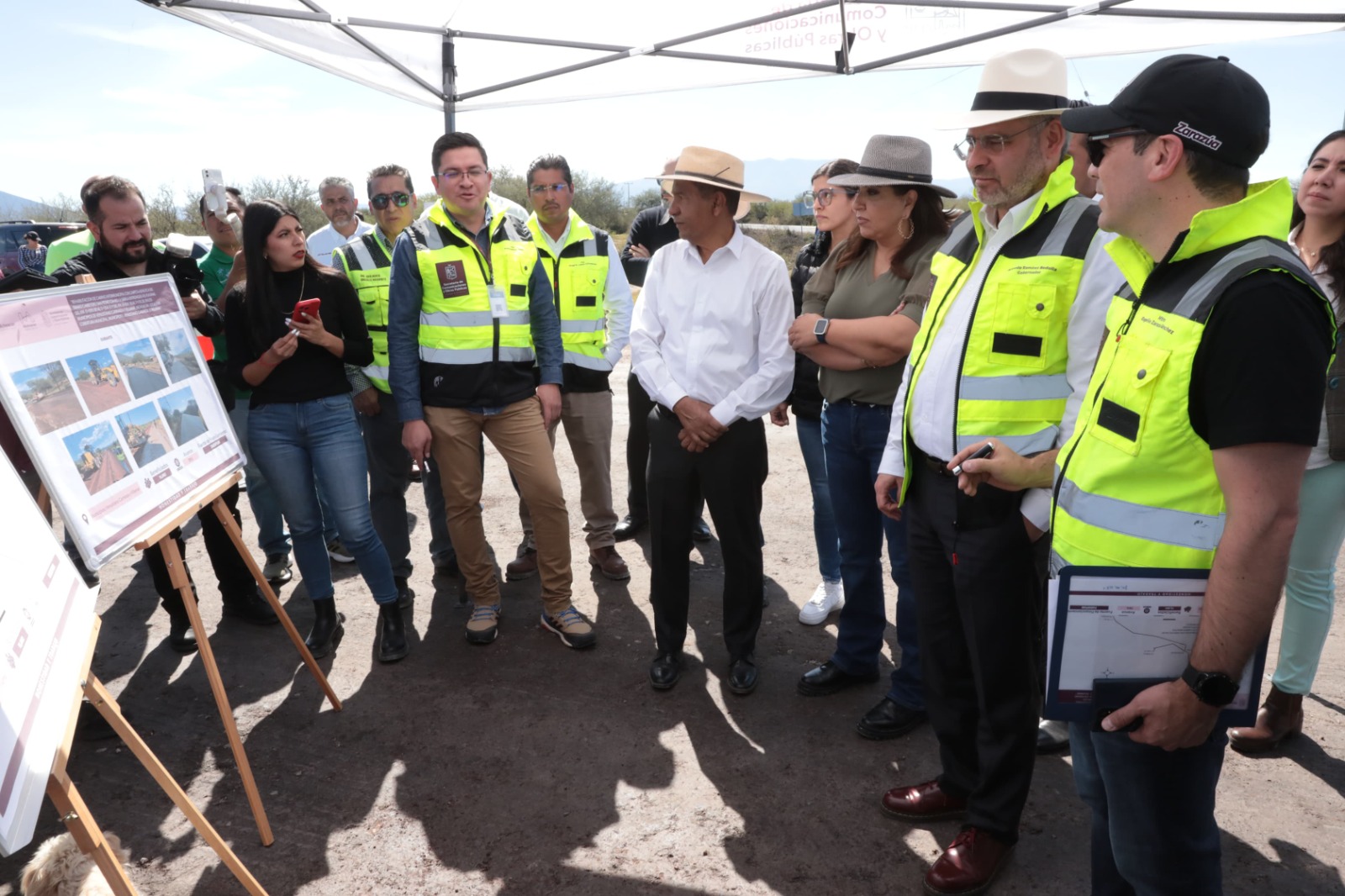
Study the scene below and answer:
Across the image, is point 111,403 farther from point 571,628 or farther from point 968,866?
point 968,866

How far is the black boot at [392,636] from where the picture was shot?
376 centimetres

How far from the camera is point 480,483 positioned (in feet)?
12.8

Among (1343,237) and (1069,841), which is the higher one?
(1343,237)

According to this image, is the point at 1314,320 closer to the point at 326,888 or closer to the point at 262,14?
the point at 326,888

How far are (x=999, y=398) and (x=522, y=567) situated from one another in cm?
315

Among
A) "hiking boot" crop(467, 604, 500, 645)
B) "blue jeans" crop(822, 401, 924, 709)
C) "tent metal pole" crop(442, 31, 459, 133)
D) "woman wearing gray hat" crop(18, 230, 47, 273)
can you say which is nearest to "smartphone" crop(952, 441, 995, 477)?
"blue jeans" crop(822, 401, 924, 709)

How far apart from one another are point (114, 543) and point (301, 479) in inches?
50.2

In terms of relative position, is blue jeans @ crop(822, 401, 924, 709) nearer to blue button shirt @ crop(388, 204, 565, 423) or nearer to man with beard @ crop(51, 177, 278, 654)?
blue button shirt @ crop(388, 204, 565, 423)

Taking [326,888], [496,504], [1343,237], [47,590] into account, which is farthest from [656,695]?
[1343,237]

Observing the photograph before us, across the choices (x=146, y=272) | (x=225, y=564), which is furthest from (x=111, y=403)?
(x=225, y=564)

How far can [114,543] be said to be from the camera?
95.2 inches

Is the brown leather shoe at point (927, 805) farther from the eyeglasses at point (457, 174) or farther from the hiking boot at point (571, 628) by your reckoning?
the eyeglasses at point (457, 174)

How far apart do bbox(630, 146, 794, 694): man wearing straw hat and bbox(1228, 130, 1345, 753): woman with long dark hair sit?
1.84 metres

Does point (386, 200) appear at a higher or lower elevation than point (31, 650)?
higher
